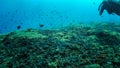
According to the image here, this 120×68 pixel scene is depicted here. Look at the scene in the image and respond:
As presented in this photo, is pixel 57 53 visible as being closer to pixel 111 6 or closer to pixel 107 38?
pixel 107 38

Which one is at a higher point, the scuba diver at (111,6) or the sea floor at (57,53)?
the scuba diver at (111,6)

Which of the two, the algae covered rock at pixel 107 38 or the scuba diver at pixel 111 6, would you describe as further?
the scuba diver at pixel 111 6

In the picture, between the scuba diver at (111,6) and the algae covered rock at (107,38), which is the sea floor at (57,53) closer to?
the algae covered rock at (107,38)

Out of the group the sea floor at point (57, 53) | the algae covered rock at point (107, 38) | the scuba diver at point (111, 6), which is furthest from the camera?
the scuba diver at point (111, 6)

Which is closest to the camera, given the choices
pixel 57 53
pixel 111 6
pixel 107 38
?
pixel 57 53

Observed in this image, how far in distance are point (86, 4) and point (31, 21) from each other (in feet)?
129

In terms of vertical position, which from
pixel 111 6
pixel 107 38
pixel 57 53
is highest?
pixel 111 6

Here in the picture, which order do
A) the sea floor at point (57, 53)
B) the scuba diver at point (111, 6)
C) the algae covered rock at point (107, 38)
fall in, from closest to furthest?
the sea floor at point (57, 53)
the algae covered rock at point (107, 38)
the scuba diver at point (111, 6)

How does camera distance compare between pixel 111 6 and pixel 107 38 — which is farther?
pixel 111 6

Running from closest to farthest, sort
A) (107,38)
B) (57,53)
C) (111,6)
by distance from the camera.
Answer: (57,53) < (107,38) < (111,6)

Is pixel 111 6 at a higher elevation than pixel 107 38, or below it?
higher

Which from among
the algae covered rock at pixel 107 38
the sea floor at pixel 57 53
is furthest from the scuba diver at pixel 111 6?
the sea floor at pixel 57 53

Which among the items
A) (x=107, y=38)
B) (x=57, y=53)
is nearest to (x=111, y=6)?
(x=107, y=38)

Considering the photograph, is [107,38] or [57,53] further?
[107,38]
